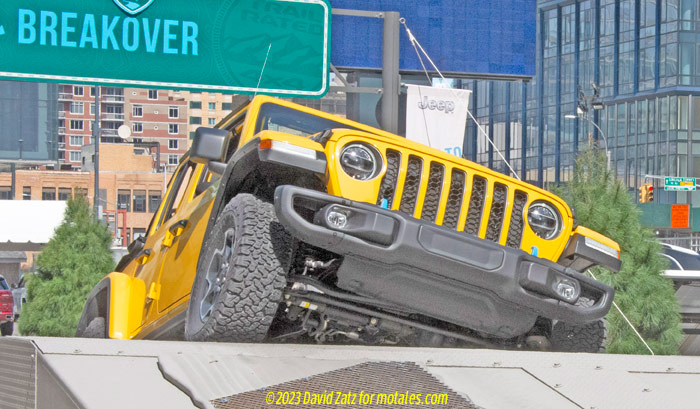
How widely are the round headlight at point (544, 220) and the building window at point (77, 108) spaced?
6565 inches

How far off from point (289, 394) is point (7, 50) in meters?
8.05

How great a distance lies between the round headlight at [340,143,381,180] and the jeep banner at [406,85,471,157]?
22.5 ft

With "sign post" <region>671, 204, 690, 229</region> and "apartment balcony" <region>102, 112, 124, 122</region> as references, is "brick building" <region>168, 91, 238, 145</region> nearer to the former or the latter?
"apartment balcony" <region>102, 112, 124, 122</region>

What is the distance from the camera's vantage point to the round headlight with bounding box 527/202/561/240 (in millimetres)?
5062

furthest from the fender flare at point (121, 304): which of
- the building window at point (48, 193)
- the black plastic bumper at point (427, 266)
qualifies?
the building window at point (48, 193)

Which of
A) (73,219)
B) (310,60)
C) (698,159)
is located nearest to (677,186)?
(698,159)

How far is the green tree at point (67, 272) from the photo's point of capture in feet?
54.0

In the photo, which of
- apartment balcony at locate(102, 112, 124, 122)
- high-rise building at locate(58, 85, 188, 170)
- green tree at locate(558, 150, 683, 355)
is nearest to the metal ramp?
green tree at locate(558, 150, 683, 355)

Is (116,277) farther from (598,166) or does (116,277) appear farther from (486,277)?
(598,166)

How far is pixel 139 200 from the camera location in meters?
102

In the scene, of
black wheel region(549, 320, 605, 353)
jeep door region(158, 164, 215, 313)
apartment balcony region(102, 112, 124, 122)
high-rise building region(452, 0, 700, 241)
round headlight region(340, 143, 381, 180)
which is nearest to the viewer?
round headlight region(340, 143, 381, 180)

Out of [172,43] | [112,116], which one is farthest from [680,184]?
[112,116]

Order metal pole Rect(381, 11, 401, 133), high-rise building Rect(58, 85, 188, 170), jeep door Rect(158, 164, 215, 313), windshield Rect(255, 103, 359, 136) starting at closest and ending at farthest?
1. jeep door Rect(158, 164, 215, 313)
2. windshield Rect(255, 103, 359, 136)
3. metal pole Rect(381, 11, 401, 133)
4. high-rise building Rect(58, 85, 188, 170)

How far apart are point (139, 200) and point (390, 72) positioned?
93462 millimetres
